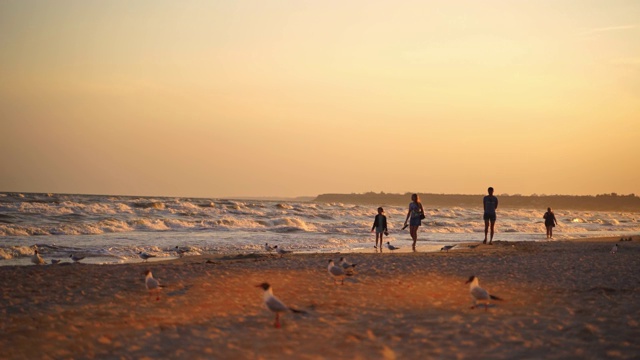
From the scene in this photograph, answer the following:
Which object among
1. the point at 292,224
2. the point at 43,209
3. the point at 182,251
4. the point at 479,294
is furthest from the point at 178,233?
the point at 479,294

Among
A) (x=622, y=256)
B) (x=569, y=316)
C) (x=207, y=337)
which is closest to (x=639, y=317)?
(x=569, y=316)

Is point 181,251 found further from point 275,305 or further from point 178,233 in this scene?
point 275,305

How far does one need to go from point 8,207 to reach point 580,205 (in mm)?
110787

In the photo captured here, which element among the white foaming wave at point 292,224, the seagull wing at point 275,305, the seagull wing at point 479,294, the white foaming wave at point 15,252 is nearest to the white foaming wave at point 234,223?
the white foaming wave at point 292,224


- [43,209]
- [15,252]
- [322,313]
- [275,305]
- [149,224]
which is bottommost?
[15,252]

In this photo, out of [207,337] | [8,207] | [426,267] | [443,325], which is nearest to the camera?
[207,337]


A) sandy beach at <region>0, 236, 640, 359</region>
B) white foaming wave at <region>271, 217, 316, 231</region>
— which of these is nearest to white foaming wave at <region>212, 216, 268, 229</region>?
white foaming wave at <region>271, 217, 316, 231</region>

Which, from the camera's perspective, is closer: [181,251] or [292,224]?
[181,251]

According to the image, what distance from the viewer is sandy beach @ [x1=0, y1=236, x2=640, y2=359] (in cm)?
705

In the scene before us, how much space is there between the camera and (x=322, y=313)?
9148 millimetres

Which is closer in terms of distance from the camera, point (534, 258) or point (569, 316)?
point (569, 316)

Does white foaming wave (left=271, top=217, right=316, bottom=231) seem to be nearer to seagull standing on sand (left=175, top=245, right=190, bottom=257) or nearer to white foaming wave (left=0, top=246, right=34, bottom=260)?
seagull standing on sand (left=175, top=245, right=190, bottom=257)

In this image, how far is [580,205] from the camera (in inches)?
4847

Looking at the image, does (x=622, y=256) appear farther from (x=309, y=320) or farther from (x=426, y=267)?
(x=309, y=320)
